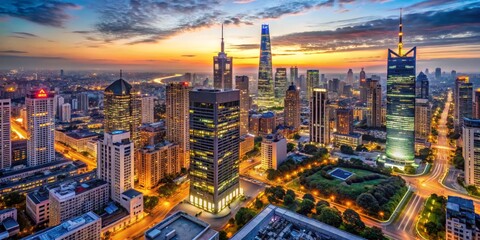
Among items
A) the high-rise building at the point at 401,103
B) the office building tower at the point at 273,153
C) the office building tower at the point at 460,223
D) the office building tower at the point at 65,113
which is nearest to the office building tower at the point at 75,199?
the office building tower at the point at 273,153

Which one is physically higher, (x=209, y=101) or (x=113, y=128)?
(x=209, y=101)

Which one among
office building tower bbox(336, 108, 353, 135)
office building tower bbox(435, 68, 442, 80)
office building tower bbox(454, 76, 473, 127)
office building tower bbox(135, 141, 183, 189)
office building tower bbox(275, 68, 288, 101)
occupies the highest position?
office building tower bbox(435, 68, 442, 80)

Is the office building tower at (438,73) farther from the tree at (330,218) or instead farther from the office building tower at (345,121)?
the tree at (330,218)

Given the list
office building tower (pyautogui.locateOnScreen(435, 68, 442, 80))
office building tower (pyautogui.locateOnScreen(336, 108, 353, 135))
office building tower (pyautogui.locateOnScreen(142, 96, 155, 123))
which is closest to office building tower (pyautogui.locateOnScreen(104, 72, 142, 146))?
office building tower (pyautogui.locateOnScreen(142, 96, 155, 123))

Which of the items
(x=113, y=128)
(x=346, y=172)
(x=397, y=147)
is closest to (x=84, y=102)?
(x=113, y=128)

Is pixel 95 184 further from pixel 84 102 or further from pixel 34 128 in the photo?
pixel 84 102

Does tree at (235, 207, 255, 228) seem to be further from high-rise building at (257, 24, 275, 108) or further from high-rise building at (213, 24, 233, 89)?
high-rise building at (257, 24, 275, 108)

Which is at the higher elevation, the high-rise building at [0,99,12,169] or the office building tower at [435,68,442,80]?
the office building tower at [435,68,442,80]
